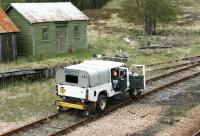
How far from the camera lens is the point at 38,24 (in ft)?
108

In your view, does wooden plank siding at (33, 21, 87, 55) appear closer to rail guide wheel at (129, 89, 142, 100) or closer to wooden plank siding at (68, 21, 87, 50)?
wooden plank siding at (68, 21, 87, 50)

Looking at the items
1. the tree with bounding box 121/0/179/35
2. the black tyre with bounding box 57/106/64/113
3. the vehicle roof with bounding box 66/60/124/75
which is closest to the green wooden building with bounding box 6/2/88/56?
the vehicle roof with bounding box 66/60/124/75

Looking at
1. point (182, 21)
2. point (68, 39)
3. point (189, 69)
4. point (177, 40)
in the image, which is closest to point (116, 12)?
point (182, 21)

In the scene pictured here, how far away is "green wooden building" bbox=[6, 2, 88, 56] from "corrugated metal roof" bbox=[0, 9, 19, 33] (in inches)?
48.6

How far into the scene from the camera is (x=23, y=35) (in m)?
33.0

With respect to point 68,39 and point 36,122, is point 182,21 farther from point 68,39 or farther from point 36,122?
point 36,122

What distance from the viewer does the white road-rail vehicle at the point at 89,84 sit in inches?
683

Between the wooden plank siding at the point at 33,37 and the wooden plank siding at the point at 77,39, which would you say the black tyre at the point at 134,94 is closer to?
the wooden plank siding at the point at 33,37

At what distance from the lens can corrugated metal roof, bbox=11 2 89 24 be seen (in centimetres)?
3291

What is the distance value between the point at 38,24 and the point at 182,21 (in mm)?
37743

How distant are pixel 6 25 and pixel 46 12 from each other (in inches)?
179

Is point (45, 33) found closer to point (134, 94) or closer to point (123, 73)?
point (134, 94)

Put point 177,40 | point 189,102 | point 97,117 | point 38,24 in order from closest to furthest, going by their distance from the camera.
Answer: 1. point 97,117
2. point 189,102
3. point 38,24
4. point 177,40

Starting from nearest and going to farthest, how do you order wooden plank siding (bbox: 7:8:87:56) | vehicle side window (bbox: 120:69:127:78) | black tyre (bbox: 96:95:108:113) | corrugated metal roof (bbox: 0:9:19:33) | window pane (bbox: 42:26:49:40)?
black tyre (bbox: 96:95:108:113)
vehicle side window (bbox: 120:69:127:78)
corrugated metal roof (bbox: 0:9:19:33)
wooden plank siding (bbox: 7:8:87:56)
window pane (bbox: 42:26:49:40)
